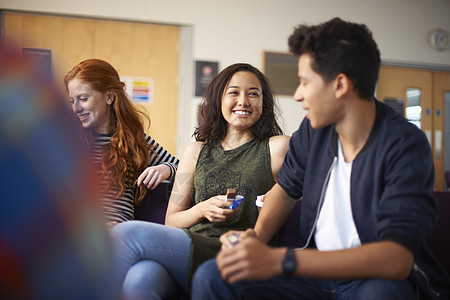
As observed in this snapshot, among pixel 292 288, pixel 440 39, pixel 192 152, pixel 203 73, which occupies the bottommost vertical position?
pixel 292 288

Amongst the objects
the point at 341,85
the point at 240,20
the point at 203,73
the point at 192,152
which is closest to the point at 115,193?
the point at 192,152

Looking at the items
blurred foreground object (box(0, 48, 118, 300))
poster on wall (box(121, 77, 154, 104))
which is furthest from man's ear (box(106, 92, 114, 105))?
poster on wall (box(121, 77, 154, 104))

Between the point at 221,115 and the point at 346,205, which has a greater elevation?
the point at 221,115

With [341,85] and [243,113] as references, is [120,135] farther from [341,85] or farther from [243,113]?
[341,85]

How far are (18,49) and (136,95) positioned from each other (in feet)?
12.8

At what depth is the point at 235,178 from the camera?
1591mm

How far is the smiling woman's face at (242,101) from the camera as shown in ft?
5.60

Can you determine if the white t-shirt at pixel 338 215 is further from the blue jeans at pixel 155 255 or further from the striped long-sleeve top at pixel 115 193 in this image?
the striped long-sleeve top at pixel 115 193

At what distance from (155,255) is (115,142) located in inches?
28.0

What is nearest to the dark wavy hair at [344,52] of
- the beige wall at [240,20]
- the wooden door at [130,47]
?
the wooden door at [130,47]

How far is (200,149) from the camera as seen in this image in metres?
1.74

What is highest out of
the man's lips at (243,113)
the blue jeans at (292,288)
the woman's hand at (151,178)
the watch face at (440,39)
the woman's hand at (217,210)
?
the watch face at (440,39)

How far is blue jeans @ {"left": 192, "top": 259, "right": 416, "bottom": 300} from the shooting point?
90 centimetres

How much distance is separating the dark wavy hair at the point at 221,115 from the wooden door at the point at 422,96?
3.55 meters
